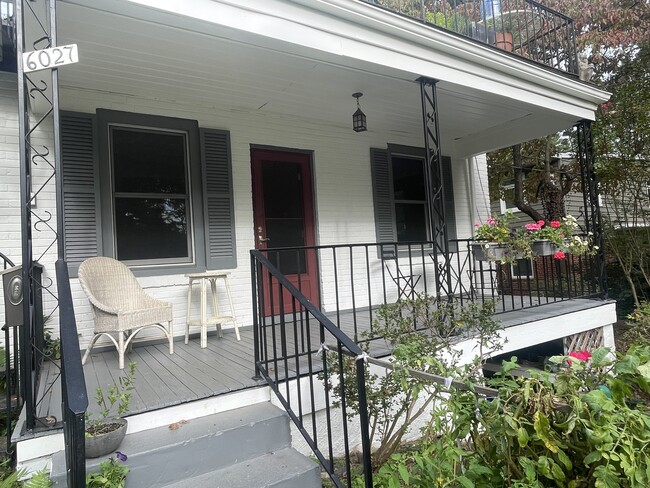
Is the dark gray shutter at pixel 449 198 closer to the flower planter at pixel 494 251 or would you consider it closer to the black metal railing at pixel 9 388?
the flower planter at pixel 494 251

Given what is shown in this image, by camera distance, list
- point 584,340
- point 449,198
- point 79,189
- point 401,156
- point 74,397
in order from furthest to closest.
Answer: point 449,198 → point 401,156 → point 584,340 → point 79,189 → point 74,397

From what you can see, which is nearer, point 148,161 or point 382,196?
point 148,161

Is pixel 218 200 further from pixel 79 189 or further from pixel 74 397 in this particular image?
pixel 74 397

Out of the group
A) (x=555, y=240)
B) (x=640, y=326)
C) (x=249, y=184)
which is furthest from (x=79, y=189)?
(x=640, y=326)

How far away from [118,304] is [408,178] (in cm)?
404

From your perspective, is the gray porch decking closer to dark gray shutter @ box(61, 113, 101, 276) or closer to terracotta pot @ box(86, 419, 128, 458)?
terracotta pot @ box(86, 419, 128, 458)

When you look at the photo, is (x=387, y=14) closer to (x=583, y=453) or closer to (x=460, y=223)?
(x=583, y=453)

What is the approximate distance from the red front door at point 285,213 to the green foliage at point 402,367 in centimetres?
159

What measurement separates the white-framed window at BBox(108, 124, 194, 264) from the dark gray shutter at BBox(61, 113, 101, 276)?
0.18m


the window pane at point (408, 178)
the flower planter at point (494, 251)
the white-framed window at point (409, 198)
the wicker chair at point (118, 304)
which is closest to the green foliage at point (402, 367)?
the flower planter at point (494, 251)

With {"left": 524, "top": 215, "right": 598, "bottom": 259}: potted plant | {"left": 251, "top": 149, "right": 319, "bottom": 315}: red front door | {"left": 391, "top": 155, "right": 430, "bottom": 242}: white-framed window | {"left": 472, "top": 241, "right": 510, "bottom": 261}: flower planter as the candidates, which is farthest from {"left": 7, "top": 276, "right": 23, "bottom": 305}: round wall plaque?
{"left": 391, "top": 155, "right": 430, "bottom": 242}: white-framed window

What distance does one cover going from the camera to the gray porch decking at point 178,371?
94.3 inches

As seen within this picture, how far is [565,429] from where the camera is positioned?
1191 mm

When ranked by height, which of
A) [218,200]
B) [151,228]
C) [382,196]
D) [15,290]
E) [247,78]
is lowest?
[15,290]
